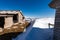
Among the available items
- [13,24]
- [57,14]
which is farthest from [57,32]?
[13,24]

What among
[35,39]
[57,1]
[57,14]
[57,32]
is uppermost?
[57,1]

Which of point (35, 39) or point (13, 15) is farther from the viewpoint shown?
point (13, 15)

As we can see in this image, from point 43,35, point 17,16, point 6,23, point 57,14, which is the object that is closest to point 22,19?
point 17,16

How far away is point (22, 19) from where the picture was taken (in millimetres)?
19922

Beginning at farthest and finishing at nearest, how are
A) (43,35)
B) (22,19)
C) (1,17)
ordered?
(22,19) → (1,17) → (43,35)

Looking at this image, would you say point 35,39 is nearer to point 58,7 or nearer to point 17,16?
point 58,7

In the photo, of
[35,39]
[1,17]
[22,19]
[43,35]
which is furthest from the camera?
[22,19]

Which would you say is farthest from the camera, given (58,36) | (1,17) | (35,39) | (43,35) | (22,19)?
(22,19)

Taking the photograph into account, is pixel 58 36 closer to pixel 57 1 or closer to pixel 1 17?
pixel 57 1

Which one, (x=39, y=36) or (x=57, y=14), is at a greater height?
(x=57, y=14)

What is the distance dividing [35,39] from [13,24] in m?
10.6

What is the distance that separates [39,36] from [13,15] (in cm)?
1085

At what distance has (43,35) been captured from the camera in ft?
28.7

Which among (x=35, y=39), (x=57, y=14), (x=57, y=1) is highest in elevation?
(x=57, y=1)
